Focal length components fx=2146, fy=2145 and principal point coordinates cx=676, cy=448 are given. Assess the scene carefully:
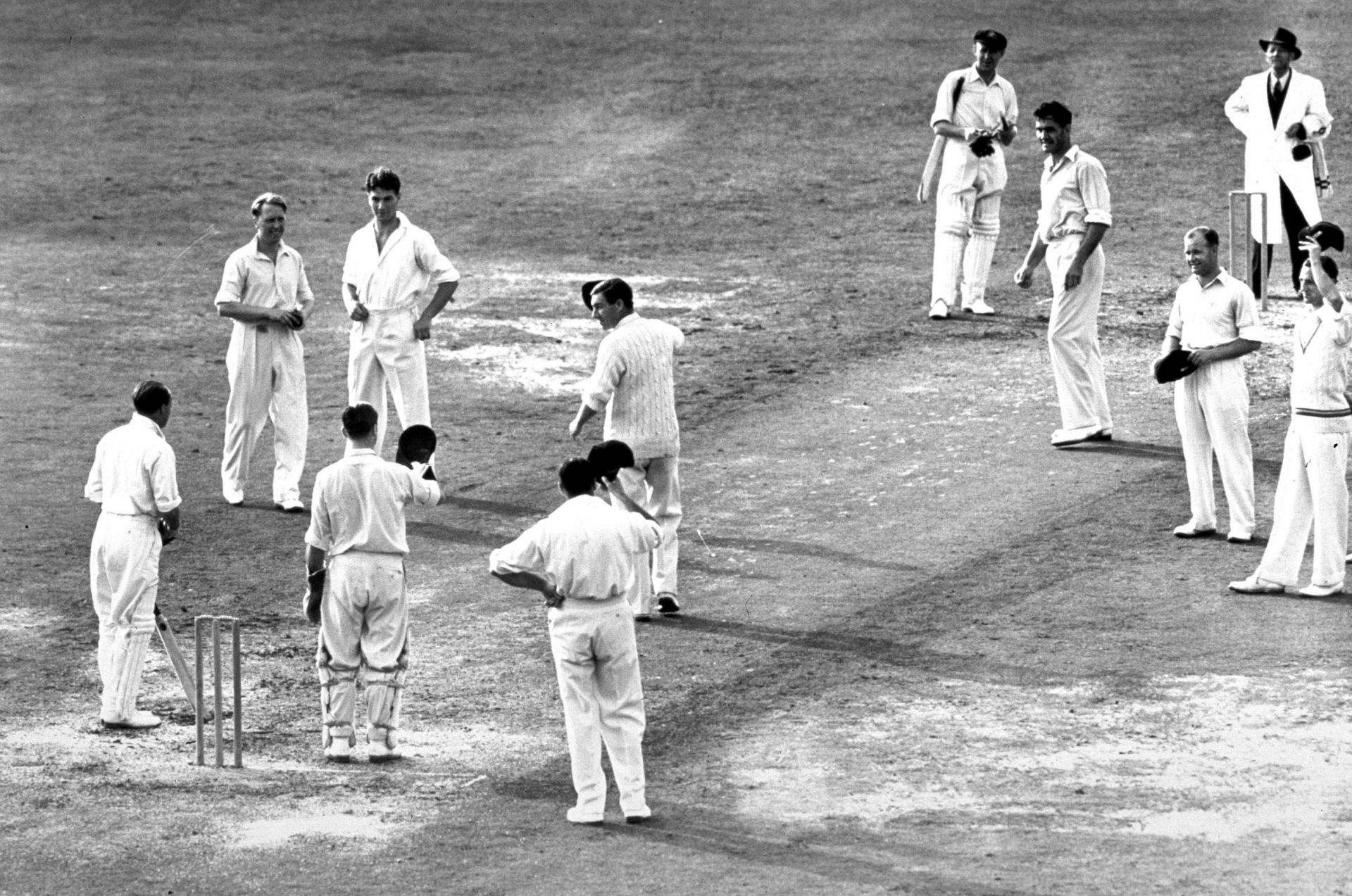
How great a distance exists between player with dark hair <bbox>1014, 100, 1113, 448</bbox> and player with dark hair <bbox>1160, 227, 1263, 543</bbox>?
5.30 ft

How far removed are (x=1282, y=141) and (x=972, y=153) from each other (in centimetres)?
292

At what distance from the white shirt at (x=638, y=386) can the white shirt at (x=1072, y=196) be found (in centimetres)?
420

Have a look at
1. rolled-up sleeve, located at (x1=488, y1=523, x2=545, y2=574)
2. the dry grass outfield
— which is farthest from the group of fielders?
the dry grass outfield

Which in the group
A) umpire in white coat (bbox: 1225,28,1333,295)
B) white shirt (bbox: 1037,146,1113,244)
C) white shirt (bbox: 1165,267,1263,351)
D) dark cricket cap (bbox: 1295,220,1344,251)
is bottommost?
white shirt (bbox: 1165,267,1263,351)

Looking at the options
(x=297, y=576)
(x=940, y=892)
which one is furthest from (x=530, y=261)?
(x=940, y=892)

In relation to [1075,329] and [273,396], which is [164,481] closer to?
[273,396]

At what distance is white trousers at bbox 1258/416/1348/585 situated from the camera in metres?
12.9

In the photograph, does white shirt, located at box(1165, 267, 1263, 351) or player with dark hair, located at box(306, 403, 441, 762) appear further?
white shirt, located at box(1165, 267, 1263, 351)

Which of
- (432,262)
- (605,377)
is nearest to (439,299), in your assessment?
(432,262)

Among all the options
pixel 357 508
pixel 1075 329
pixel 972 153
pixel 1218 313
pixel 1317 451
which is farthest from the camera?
pixel 972 153

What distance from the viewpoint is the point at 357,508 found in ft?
35.6

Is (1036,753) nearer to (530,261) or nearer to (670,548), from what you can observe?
(670,548)

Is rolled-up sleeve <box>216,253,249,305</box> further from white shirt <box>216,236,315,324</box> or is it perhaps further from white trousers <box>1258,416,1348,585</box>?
white trousers <box>1258,416,1348,585</box>

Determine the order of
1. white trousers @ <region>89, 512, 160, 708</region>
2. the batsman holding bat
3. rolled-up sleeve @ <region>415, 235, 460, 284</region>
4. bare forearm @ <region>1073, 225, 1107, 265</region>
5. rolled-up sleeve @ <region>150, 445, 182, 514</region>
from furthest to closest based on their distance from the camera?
the batsman holding bat, bare forearm @ <region>1073, 225, 1107, 265</region>, rolled-up sleeve @ <region>415, 235, 460, 284</region>, white trousers @ <region>89, 512, 160, 708</region>, rolled-up sleeve @ <region>150, 445, 182, 514</region>
